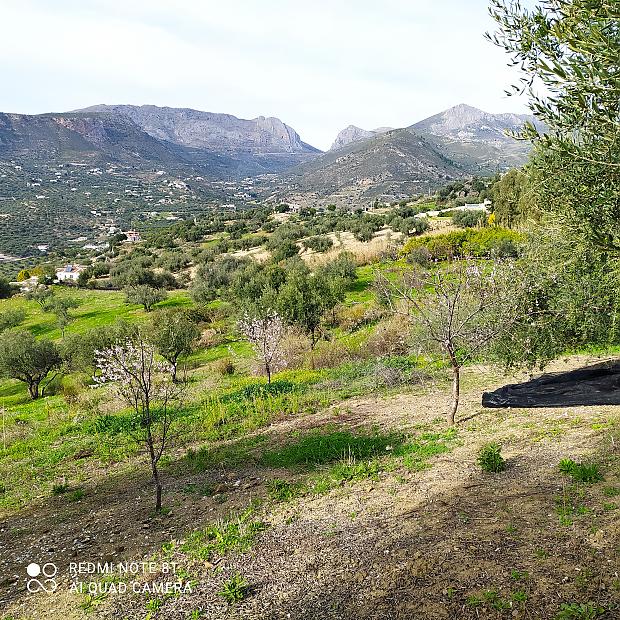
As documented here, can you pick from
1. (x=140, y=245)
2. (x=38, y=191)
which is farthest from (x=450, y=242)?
(x=38, y=191)

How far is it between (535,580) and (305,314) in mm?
21678

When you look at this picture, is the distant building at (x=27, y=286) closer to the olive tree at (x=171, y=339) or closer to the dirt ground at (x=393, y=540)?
the olive tree at (x=171, y=339)

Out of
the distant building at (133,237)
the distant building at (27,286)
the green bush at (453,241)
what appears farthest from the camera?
the distant building at (133,237)

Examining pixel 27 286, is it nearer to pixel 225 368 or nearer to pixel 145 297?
pixel 145 297

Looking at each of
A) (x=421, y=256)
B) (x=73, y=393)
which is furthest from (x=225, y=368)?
(x=421, y=256)

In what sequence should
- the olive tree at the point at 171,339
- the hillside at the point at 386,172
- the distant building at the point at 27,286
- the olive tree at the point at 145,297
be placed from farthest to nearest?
the hillside at the point at 386,172
the distant building at the point at 27,286
the olive tree at the point at 145,297
the olive tree at the point at 171,339

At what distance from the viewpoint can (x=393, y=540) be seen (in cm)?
673

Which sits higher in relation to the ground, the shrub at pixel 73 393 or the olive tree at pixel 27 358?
the olive tree at pixel 27 358

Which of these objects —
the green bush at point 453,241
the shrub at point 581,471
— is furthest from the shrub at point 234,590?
the green bush at point 453,241

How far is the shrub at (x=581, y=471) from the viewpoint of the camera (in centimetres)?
741

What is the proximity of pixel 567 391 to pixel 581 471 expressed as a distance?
229 inches

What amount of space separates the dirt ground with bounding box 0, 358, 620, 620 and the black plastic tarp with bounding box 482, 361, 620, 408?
112 centimetres

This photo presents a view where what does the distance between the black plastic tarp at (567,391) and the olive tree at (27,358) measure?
1086 inches

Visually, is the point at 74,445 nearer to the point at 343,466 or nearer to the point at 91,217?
the point at 343,466
